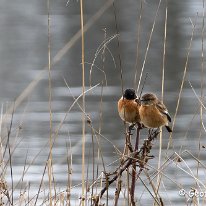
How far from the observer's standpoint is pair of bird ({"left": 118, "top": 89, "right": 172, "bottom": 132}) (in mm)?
3742

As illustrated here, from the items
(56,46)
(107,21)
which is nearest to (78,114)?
(56,46)

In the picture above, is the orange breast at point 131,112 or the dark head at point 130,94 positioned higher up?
the dark head at point 130,94

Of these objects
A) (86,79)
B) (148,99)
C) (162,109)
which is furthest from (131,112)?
(86,79)

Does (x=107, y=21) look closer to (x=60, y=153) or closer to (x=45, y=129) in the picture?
(x=45, y=129)

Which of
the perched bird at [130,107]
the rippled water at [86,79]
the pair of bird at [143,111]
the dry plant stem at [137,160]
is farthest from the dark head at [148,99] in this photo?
the rippled water at [86,79]

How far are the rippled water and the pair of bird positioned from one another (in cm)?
165

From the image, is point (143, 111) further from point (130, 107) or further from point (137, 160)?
point (137, 160)

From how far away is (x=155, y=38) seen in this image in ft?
55.2

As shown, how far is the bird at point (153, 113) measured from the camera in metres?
3.75

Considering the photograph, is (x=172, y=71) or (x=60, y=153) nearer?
(x=60, y=153)

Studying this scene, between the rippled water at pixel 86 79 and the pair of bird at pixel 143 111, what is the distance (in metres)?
1.65

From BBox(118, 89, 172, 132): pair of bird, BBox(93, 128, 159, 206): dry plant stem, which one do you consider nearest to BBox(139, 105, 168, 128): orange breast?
BBox(118, 89, 172, 132): pair of bird

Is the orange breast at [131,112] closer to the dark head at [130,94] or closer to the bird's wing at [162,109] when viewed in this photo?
the dark head at [130,94]

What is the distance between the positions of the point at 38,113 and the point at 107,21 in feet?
23.5
